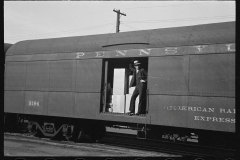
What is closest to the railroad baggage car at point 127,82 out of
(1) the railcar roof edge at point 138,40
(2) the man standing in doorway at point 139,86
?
(1) the railcar roof edge at point 138,40

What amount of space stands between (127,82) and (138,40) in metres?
1.58

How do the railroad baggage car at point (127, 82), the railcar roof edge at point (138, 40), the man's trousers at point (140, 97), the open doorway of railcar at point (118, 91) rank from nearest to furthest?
the railroad baggage car at point (127, 82) → the railcar roof edge at point (138, 40) → the man's trousers at point (140, 97) → the open doorway of railcar at point (118, 91)

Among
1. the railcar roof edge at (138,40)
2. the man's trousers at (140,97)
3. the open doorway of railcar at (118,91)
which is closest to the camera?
the railcar roof edge at (138,40)

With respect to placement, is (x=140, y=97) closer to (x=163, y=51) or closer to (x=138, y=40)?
(x=163, y=51)

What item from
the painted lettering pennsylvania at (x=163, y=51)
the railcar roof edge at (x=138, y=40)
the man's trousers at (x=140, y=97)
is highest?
the railcar roof edge at (x=138, y=40)

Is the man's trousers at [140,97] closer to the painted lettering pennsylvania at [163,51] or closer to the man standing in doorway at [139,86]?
the man standing in doorway at [139,86]

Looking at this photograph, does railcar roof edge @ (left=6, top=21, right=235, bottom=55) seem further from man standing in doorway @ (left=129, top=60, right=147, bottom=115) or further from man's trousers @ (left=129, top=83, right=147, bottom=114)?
man's trousers @ (left=129, top=83, right=147, bottom=114)

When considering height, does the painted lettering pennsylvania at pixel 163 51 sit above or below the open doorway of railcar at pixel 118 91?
above

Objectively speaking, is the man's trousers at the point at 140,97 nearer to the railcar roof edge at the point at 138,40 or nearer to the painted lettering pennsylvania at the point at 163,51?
the painted lettering pennsylvania at the point at 163,51

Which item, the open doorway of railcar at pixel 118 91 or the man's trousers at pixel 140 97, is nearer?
the man's trousers at pixel 140 97

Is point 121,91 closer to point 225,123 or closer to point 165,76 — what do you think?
point 165,76

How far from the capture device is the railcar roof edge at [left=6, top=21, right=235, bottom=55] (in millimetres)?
7089

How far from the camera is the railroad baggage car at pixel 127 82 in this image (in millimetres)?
6852

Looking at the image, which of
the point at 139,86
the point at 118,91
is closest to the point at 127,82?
the point at 118,91
